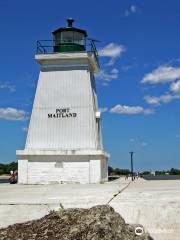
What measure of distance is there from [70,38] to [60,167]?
771 cm

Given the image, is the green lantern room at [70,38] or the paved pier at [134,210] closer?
the paved pier at [134,210]

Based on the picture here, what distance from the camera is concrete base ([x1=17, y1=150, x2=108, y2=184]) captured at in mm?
24547

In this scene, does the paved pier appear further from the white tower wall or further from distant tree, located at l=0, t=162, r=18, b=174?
distant tree, located at l=0, t=162, r=18, b=174

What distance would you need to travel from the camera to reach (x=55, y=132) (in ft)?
83.5

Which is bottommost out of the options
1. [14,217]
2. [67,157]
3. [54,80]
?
[14,217]

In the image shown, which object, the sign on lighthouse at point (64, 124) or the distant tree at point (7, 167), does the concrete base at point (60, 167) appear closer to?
the sign on lighthouse at point (64, 124)

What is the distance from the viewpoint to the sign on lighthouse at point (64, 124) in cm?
Result: 2470

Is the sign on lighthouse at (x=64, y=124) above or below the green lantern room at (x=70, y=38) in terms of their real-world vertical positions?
below

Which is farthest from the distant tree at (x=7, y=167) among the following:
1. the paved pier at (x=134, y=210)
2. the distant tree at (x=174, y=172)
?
the paved pier at (x=134, y=210)

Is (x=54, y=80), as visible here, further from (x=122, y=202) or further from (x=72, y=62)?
(x=122, y=202)

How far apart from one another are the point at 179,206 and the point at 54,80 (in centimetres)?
1712

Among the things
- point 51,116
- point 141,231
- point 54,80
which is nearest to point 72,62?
point 54,80

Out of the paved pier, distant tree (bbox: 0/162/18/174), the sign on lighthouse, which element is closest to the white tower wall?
the sign on lighthouse

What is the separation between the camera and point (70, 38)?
27.2 metres
